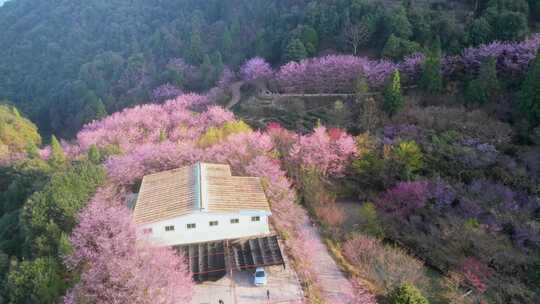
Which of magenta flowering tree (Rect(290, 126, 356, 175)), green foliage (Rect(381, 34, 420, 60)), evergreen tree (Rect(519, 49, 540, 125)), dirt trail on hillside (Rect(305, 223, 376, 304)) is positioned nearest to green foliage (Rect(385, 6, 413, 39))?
green foliage (Rect(381, 34, 420, 60))

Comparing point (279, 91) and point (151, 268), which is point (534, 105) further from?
point (151, 268)

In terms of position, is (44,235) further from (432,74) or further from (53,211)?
(432,74)

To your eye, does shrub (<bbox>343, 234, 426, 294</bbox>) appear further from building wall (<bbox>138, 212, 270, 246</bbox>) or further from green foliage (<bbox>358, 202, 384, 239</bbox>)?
building wall (<bbox>138, 212, 270, 246</bbox>)

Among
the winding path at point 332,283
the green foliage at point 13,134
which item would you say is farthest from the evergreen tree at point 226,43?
the winding path at point 332,283

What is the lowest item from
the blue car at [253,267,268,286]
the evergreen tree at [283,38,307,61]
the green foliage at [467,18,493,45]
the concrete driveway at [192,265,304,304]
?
the concrete driveway at [192,265,304,304]

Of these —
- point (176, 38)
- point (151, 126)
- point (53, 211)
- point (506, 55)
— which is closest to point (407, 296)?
point (53, 211)
